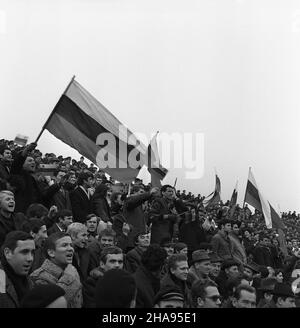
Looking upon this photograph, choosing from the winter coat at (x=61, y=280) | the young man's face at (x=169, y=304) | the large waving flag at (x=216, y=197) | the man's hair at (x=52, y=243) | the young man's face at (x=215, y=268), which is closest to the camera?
the young man's face at (x=169, y=304)

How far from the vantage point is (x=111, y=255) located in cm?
671

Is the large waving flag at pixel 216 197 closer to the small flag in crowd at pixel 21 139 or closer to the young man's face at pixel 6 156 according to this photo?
the small flag in crowd at pixel 21 139

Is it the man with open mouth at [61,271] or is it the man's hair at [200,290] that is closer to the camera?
the man with open mouth at [61,271]

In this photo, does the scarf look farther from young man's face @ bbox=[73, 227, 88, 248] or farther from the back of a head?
young man's face @ bbox=[73, 227, 88, 248]

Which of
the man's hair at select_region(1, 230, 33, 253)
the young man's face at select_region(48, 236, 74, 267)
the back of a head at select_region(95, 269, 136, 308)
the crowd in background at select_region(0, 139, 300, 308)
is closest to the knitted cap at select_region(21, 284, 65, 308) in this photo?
the crowd in background at select_region(0, 139, 300, 308)

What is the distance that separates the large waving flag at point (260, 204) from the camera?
53.2ft

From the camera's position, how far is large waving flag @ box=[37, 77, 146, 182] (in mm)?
9891

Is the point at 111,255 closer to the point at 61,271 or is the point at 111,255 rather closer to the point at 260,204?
the point at 61,271

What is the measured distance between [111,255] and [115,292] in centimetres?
255

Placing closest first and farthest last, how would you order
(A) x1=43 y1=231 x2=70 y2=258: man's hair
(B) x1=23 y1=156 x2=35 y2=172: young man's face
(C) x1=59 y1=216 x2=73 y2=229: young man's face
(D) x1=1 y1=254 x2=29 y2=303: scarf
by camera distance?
(D) x1=1 y1=254 x2=29 y2=303: scarf < (A) x1=43 y1=231 x2=70 y2=258: man's hair < (C) x1=59 y1=216 x2=73 y2=229: young man's face < (B) x1=23 y1=156 x2=35 y2=172: young man's face

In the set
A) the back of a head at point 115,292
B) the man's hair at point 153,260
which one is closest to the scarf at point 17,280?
the back of a head at point 115,292

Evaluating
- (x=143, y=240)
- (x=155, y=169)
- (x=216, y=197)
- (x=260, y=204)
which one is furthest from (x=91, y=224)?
(x=216, y=197)
